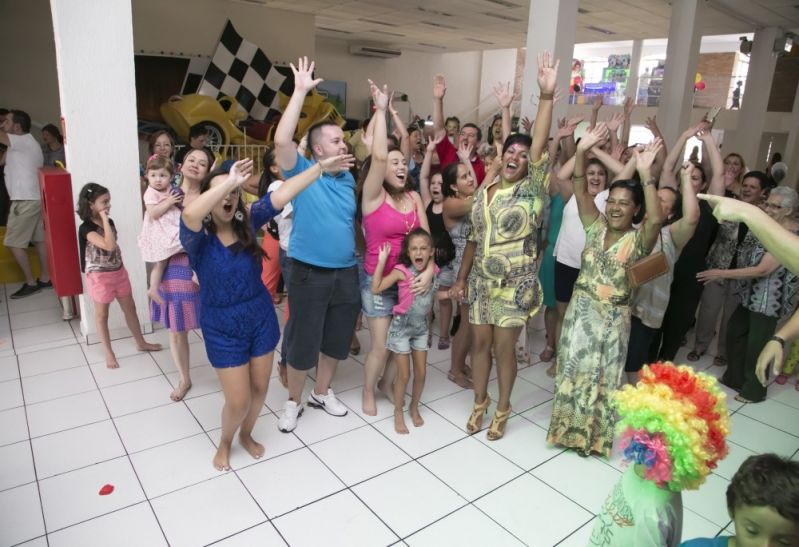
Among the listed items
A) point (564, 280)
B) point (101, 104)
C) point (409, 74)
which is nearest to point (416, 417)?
point (564, 280)

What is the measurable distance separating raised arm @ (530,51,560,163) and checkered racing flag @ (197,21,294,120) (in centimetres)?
807

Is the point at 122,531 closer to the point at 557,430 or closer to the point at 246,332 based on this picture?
the point at 246,332

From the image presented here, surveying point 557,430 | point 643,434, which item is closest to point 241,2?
point 557,430

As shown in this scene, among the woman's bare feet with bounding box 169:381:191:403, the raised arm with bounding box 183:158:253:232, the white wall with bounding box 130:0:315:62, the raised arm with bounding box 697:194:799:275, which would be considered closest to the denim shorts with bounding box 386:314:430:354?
the raised arm with bounding box 183:158:253:232

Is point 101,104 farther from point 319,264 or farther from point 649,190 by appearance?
point 649,190

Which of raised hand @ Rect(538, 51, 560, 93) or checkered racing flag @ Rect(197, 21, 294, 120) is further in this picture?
checkered racing flag @ Rect(197, 21, 294, 120)

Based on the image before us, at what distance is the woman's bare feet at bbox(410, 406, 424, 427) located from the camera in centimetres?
305

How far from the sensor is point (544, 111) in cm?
262

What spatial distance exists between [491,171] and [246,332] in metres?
1.67

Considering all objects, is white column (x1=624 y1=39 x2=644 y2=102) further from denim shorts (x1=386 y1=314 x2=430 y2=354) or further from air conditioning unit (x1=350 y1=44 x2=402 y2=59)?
denim shorts (x1=386 y1=314 x2=430 y2=354)

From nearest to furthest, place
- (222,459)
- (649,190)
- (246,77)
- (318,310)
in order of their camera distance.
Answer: (649,190) → (222,459) → (318,310) → (246,77)

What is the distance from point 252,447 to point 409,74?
47.7ft

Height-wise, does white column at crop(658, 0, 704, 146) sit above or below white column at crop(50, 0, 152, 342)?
above

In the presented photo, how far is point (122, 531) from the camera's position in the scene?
2.18 meters
